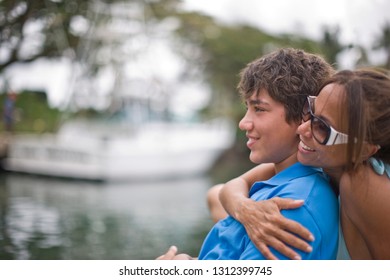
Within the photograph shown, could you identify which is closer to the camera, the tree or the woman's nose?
the woman's nose

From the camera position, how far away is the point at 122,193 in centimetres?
423

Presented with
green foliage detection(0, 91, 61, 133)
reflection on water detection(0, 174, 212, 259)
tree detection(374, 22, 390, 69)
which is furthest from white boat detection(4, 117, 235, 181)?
tree detection(374, 22, 390, 69)

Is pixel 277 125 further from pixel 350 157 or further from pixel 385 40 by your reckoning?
pixel 385 40

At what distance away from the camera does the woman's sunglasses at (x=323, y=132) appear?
2.33 feet

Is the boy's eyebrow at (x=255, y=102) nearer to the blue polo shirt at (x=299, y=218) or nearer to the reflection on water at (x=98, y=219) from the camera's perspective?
the blue polo shirt at (x=299, y=218)

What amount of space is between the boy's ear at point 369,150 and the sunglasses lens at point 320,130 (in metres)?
0.04

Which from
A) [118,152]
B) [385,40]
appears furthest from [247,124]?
[118,152]

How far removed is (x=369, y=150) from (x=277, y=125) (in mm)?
128

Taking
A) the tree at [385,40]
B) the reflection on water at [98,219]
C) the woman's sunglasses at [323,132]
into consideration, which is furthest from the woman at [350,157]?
the tree at [385,40]

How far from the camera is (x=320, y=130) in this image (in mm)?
724

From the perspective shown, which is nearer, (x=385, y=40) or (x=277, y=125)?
(x=277, y=125)

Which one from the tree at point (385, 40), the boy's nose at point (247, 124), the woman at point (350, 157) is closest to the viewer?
the woman at point (350, 157)

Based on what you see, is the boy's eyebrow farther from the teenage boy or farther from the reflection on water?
the reflection on water

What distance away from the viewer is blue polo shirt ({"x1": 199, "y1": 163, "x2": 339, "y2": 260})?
0.71 meters
